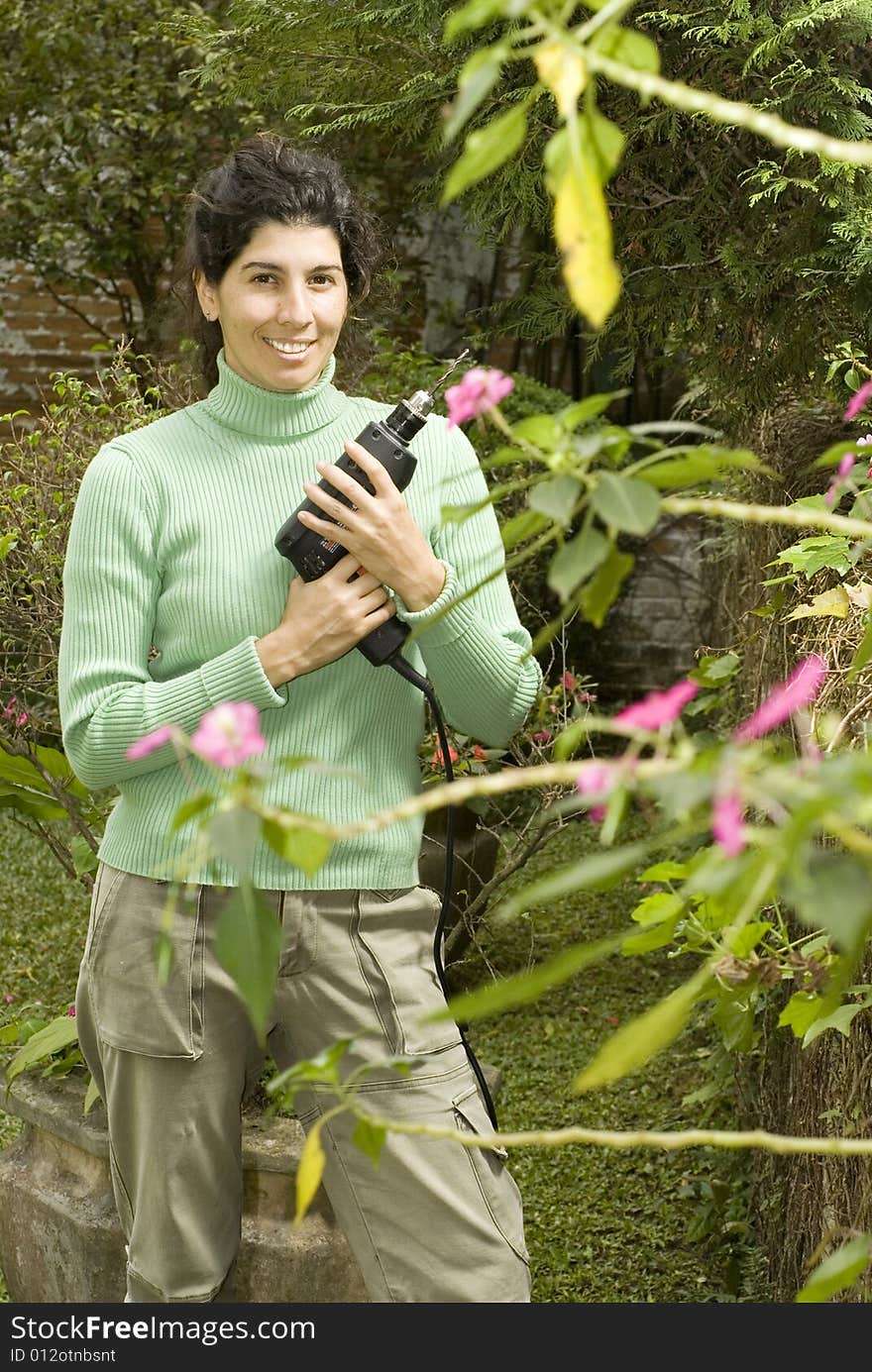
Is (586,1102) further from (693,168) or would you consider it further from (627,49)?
(627,49)

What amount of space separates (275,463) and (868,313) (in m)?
0.83

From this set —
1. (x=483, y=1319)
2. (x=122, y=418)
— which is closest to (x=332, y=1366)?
(x=483, y=1319)

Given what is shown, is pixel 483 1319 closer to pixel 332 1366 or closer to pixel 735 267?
pixel 332 1366

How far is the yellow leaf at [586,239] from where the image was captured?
19.1 inches

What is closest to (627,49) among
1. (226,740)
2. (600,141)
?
(600,141)

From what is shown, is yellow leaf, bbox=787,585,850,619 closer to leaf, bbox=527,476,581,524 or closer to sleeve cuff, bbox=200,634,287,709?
sleeve cuff, bbox=200,634,287,709

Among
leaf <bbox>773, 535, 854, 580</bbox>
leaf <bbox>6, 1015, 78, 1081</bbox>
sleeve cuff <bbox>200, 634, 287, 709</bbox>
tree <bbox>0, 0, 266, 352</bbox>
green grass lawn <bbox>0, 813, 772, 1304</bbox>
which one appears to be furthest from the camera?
tree <bbox>0, 0, 266, 352</bbox>

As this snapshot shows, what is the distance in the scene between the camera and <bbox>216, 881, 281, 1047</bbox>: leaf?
52 centimetres

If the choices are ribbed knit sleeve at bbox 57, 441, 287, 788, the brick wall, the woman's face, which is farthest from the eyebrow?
the brick wall

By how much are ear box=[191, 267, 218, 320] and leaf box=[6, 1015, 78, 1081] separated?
1060mm

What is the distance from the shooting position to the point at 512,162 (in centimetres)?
198

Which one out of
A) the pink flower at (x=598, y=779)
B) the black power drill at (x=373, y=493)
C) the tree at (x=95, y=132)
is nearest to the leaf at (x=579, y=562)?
the pink flower at (x=598, y=779)

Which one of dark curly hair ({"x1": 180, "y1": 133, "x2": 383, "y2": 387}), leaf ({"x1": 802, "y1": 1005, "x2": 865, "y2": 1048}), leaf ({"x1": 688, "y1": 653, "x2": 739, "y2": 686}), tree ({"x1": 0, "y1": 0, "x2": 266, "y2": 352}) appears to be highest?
tree ({"x1": 0, "y1": 0, "x2": 266, "y2": 352})

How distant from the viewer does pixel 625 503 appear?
56cm
